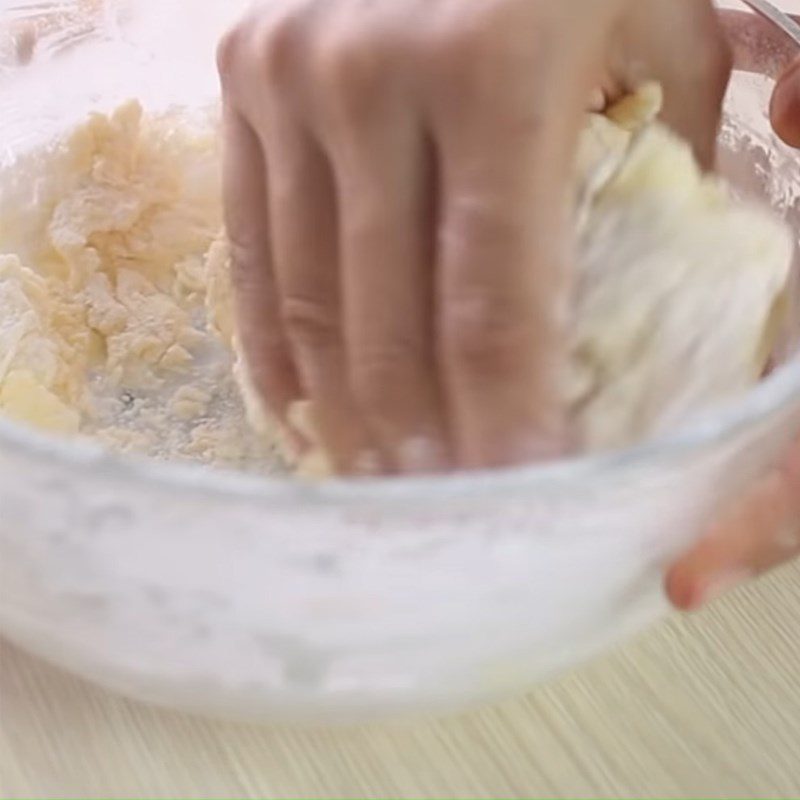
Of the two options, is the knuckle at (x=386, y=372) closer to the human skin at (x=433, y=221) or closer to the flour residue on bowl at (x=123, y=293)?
the human skin at (x=433, y=221)

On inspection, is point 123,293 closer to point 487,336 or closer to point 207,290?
point 207,290

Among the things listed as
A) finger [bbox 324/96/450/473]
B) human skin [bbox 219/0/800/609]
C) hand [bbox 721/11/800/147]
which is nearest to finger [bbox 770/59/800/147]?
hand [bbox 721/11/800/147]

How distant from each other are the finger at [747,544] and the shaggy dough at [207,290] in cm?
5

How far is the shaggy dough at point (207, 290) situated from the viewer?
0.56 meters

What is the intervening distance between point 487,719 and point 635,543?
14 centimetres

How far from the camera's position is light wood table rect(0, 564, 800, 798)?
0.54 m

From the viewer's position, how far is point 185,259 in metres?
0.81

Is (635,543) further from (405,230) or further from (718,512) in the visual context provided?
(405,230)

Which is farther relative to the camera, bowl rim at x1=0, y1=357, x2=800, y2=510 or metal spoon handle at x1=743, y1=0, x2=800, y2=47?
metal spoon handle at x1=743, y1=0, x2=800, y2=47

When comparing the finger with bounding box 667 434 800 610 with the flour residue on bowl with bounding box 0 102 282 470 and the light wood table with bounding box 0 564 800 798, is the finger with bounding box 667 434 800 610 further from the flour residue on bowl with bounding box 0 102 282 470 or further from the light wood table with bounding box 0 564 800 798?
the flour residue on bowl with bounding box 0 102 282 470

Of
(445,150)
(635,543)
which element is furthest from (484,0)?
(635,543)

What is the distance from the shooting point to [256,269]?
2.02ft

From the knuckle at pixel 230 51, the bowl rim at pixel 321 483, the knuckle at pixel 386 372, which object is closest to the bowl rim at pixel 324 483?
the bowl rim at pixel 321 483

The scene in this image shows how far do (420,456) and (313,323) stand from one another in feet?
0.25
